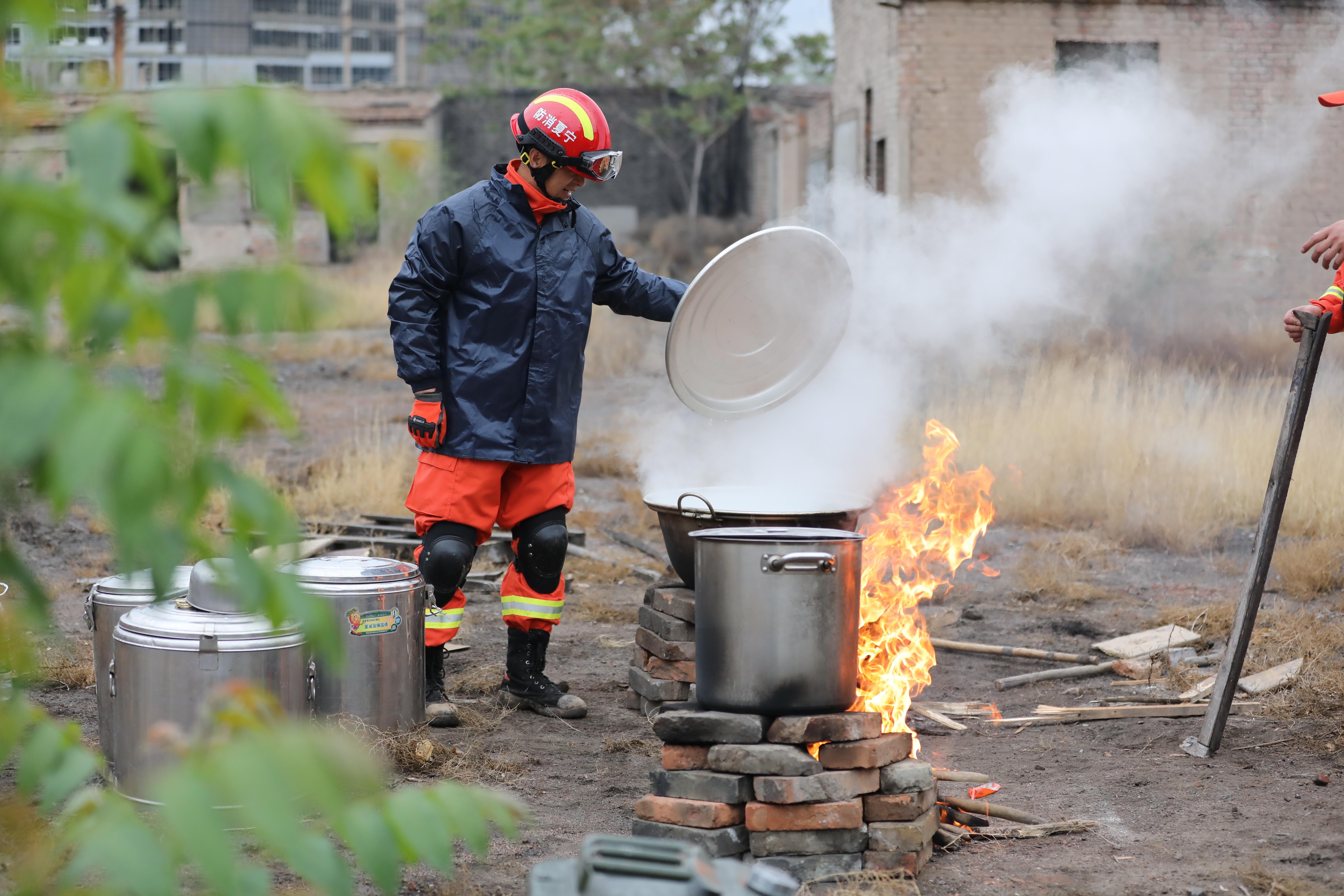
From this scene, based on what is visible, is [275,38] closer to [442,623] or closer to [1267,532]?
[442,623]

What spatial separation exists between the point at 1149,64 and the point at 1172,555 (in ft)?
30.1

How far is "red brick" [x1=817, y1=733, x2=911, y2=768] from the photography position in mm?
3252

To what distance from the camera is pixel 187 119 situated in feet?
3.71

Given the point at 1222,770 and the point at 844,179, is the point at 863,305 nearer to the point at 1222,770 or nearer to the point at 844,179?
the point at 1222,770

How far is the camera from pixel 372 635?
3.93m

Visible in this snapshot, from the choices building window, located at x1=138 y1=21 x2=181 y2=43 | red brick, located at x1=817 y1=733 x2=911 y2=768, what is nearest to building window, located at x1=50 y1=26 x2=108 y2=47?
red brick, located at x1=817 y1=733 x2=911 y2=768

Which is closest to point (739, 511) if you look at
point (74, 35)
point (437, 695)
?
point (437, 695)

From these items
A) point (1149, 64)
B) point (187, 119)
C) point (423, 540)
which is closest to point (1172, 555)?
point (423, 540)

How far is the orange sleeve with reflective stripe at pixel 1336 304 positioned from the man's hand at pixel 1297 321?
20 millimetres

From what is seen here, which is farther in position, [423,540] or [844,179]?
[844,179]

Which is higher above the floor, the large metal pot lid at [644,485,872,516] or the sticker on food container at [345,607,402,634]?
the large metal pot lid at [644,485,872,516]

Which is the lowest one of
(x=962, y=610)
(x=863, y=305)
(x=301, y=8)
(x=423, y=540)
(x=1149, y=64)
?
(x=962, y=610)

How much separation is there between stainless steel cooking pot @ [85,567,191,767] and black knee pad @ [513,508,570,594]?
4.11 ft

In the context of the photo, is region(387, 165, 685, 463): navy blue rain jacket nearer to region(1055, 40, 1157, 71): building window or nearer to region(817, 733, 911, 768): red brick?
region(817, 733, 911, 768): red brick
